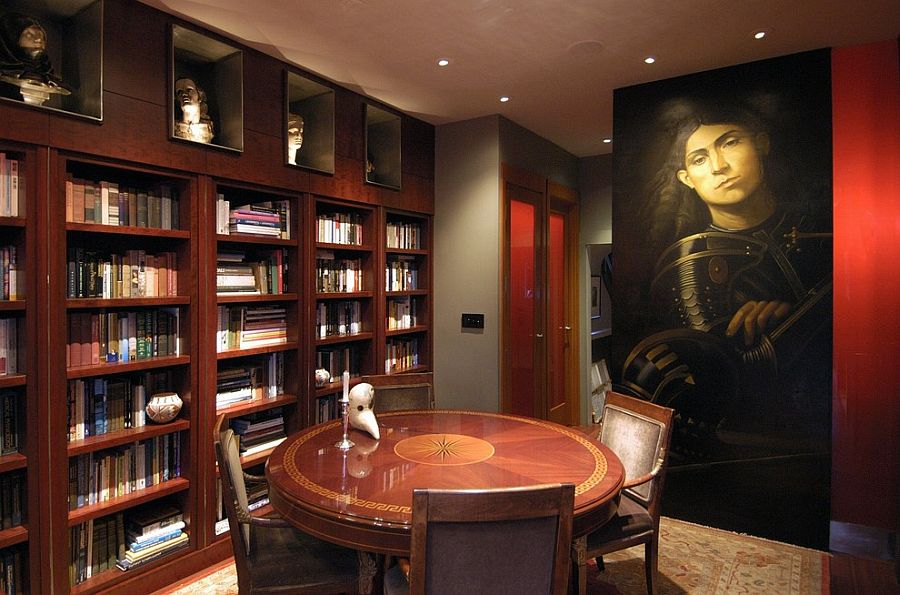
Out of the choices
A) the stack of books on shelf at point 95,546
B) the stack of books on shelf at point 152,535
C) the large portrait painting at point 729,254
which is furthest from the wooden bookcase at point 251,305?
the large portrait painting at point 729,254

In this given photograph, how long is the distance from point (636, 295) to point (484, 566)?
262 centimetres

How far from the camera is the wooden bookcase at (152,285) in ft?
7.35

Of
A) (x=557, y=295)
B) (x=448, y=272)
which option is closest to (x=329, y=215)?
(x=448, y=272)

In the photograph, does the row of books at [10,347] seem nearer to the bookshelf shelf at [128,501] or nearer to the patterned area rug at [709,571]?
the bookshelf shelf at [128,501]

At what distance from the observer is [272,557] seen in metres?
1.96

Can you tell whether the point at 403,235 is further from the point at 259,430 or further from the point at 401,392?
the point at 259,430

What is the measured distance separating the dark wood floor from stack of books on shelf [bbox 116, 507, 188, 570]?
11.0ft

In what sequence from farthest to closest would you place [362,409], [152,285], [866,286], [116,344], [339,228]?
[339,228] < [866,286] < [152,285] < [116,344] < [362,409]

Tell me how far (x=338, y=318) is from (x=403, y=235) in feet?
3.11

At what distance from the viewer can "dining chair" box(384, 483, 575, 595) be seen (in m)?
1.33

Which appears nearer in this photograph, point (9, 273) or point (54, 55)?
point (9, 273)

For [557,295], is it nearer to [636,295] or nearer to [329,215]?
[636,295]

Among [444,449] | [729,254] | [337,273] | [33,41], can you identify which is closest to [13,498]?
[444,449]

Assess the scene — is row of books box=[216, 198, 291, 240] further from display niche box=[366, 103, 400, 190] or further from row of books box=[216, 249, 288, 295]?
display niche box=[366, 103, 400, 190]
